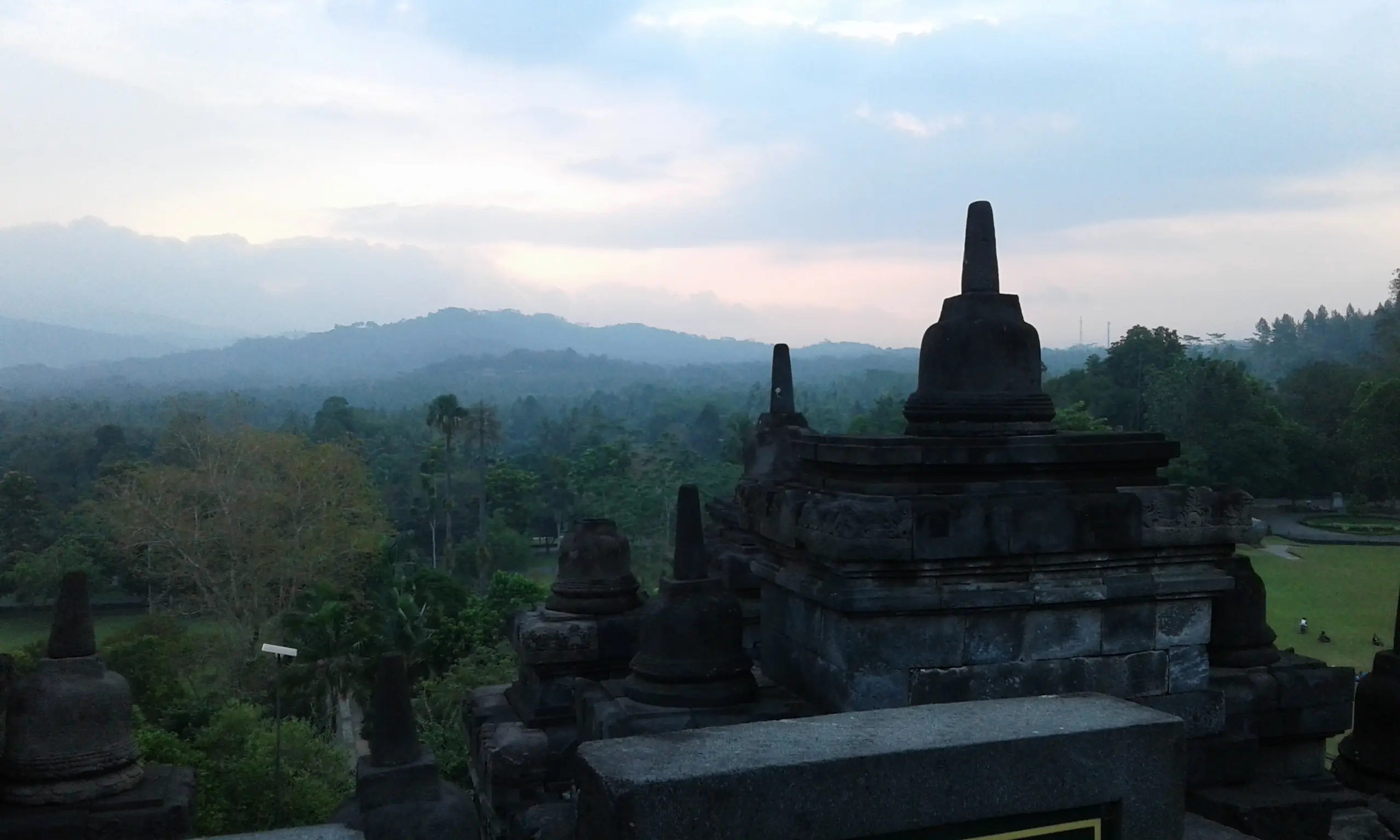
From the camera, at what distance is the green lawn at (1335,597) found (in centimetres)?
2917

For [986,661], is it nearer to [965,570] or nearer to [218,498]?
[965,570]

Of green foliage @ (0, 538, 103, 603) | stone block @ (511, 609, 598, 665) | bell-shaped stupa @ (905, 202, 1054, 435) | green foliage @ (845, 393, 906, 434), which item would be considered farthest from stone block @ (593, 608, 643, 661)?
green foliage @ (845, 393, 906, 434)

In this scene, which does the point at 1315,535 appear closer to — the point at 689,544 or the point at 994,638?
the point at 994,638

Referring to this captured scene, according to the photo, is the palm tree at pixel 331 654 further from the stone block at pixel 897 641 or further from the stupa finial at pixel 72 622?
the stone block at pixel 897 641

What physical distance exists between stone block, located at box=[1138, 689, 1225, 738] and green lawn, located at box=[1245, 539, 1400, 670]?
26.6 meters

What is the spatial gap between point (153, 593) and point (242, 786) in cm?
2392

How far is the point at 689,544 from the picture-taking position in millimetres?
4625

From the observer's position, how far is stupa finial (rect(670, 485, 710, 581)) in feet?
15.0

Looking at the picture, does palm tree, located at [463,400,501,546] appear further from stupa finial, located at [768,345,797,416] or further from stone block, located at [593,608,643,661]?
stone block, located at [593,608,643,661]

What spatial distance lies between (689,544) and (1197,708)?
2461 mm

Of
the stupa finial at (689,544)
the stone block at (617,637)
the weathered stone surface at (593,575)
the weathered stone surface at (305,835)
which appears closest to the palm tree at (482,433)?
the weathered stone surface at (593,575)

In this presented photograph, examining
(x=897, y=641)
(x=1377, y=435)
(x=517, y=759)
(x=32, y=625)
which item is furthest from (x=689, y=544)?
(x=1377, y=435)

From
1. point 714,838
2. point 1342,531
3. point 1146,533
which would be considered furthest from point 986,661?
point 1342,531

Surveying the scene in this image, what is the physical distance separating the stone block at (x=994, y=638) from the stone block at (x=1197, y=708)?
2.50 feet
